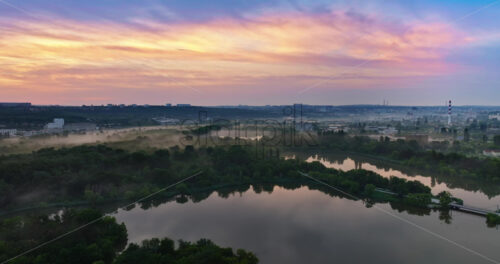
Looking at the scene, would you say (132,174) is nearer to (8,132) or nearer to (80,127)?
(8,132)

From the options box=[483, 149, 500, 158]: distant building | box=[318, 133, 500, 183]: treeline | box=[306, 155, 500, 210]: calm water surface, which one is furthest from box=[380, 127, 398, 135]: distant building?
box=[306, 155, 500, 210]: calm water surface

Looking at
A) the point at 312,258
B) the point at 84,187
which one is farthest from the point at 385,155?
the point at 84,187

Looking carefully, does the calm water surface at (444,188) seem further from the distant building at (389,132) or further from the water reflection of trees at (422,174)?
the distant building at (389,132)

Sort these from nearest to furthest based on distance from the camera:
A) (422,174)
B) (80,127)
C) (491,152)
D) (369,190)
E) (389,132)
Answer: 1. (369,190)
2. (422,174)
3. (491,152)
4. (80,127)
5. (389,132)

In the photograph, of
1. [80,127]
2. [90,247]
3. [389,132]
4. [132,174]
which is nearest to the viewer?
[90,247]

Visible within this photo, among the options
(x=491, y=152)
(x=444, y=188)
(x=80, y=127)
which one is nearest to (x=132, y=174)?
(x=80, y=127)

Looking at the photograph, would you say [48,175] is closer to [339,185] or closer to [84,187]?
[84,187]

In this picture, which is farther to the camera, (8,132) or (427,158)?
(8,132)

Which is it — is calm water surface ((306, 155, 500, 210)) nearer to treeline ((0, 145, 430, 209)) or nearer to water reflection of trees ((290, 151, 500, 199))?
water reflection of trees ((290, 151, 500, 199))
